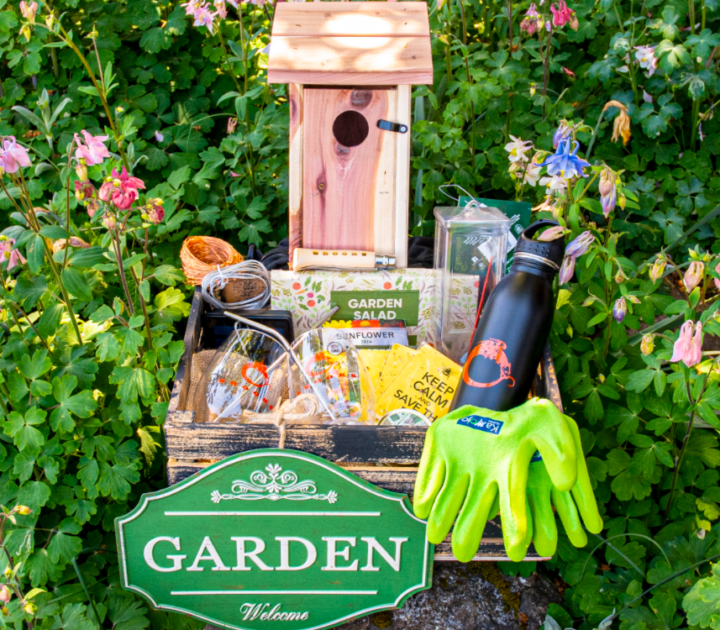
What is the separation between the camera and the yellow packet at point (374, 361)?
1.95 m

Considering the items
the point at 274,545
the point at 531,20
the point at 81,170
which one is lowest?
the point at 274,545

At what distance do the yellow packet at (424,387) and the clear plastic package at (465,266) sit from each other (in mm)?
220

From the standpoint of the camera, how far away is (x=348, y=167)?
214 centimetres

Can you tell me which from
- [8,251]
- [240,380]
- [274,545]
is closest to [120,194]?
[8,251]

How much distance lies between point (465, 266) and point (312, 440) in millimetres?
846

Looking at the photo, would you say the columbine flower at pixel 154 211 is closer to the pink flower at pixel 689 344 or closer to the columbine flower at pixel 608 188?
the columbine flower at pixel 608 188

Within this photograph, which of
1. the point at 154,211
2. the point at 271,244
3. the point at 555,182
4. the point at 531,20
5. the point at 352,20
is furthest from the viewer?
the point at 271,244

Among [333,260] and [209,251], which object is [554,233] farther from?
[209,251]

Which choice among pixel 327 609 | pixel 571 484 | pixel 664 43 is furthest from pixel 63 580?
pixel 664 43

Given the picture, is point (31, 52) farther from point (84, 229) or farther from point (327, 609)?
point (327, 609)

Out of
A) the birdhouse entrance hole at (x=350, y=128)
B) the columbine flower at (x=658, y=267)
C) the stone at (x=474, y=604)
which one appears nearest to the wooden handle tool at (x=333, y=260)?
the birdhouse entrance hole at (x=350, y=128)

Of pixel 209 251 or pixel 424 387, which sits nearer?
pixel 424 387

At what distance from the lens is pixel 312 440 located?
159 cm

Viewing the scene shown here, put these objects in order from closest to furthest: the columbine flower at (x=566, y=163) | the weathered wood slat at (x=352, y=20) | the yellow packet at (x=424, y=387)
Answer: the columbine flower at (x=566, y=163) → the yellow packet at (x=424, y=387) → the weathered wood slat at (x=352, y=20)
